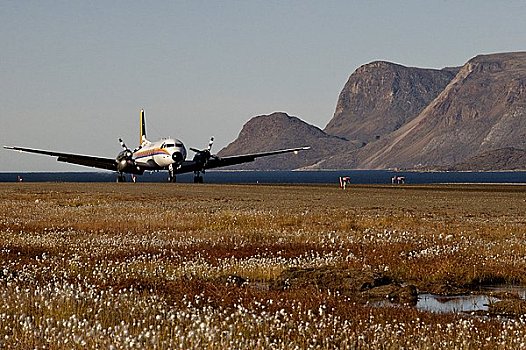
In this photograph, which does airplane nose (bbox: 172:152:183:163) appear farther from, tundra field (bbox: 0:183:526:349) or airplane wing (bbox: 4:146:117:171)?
tundra field (bbox: 0:183:526:349)

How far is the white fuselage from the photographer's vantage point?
10644 centimetres

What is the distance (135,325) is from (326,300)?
520 centimetres

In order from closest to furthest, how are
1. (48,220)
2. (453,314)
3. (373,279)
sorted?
(453,314)
(373,279)
(48,220)

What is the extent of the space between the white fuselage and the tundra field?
6147 centimetres

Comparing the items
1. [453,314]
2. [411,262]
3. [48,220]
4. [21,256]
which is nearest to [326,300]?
[453,314]

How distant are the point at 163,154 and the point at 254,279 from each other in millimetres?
86609

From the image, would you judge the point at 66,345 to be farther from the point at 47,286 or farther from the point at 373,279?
the point at 373,279

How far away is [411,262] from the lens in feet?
82.6

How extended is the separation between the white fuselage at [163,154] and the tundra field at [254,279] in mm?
61472

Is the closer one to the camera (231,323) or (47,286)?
(231,323)

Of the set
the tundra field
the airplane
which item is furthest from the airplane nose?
the tundra field

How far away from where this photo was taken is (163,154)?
107688 mm

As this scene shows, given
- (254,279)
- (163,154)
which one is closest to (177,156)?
Answer: (163,154)

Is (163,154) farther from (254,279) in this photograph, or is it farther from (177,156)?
(254,279)
